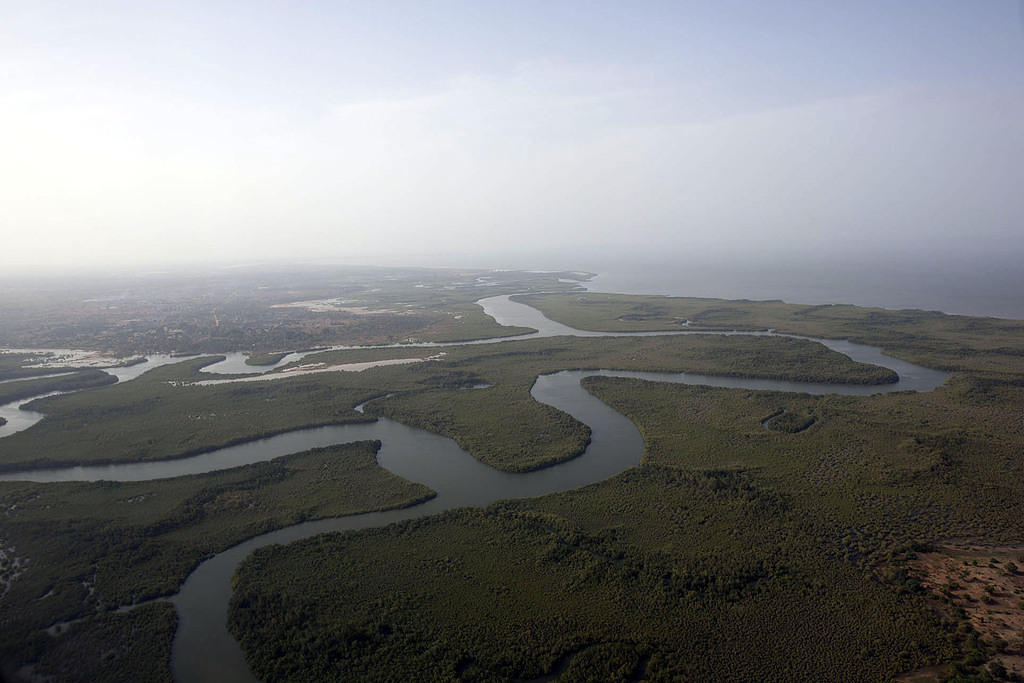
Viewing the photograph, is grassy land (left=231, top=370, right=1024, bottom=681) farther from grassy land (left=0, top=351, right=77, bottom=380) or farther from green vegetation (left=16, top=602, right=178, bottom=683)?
grassy land (left=0, top=351, right=77, bottom=380)

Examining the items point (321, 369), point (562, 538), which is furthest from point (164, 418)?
point (562, 538)

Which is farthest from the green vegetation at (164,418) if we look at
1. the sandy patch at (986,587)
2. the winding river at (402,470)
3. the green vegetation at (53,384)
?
the sandy patch at (986,587)

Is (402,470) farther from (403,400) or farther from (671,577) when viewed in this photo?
(671,577)

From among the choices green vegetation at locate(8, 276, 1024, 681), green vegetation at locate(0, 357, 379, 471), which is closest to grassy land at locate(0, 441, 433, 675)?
green vegetation at locate(8, 276, 1024, 681)

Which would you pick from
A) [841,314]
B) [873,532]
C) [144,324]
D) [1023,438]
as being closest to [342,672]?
[873,532]

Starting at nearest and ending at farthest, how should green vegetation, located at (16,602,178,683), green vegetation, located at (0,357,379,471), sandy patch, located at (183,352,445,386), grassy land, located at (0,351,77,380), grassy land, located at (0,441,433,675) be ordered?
green vegetation, located at (16,602,178,683) < grassy land, located at (0,441,433,675) < green vegetation, located at (0,357,379,471) < sandy patch, located at (183,352,445,386) < grassy land, located at (0,351,77,380)

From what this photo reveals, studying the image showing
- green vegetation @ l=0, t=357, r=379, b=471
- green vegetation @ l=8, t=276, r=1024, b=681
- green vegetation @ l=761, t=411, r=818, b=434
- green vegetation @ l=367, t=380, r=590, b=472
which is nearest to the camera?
green vegetation @ l=8, t=276, r=1024, b=681
